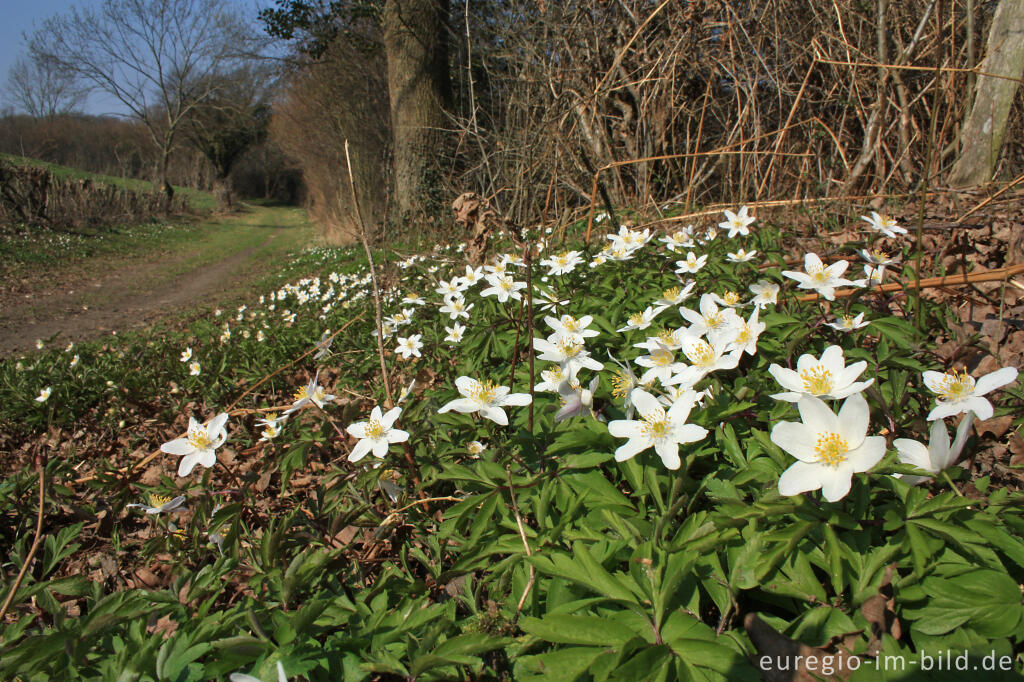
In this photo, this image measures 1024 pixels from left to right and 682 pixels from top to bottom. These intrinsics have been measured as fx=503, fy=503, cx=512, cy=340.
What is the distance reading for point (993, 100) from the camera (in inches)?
133

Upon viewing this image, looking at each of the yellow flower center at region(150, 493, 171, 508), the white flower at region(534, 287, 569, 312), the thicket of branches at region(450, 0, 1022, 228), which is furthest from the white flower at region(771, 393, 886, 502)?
the thicket of branches at region(450, 0, 1022, 228)

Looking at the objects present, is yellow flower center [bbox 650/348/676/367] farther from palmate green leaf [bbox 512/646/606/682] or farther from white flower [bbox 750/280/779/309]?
palmate green leaf [bbox 512/646/606/682]

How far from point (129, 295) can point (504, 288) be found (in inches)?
375

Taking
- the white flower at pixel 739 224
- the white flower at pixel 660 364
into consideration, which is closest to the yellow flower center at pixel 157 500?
the white flower at pixel 660 364

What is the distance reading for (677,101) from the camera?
4883mm

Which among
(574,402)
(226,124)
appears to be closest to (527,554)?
(574,402)

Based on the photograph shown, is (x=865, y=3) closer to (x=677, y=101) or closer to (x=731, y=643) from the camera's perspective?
(x=677, y=101)

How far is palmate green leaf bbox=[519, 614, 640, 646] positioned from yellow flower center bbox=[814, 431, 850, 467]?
54cm

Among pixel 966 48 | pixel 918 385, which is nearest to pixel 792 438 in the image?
pixel 918 385

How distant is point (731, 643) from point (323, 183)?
15.5m

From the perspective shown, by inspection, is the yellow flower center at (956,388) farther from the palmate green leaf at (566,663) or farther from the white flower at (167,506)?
the white flower at (167,506)

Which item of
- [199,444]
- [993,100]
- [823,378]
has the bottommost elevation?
[199,444]

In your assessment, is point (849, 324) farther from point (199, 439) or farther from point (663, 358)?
point (199, 439)

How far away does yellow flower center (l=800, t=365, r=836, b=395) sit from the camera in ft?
4.17
